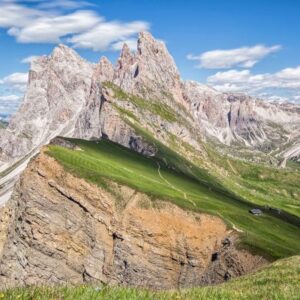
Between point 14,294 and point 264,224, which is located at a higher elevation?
point 14,294

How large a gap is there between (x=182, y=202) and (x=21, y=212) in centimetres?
3671

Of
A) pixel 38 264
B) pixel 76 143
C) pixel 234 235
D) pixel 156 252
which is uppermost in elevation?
pixel 76 143

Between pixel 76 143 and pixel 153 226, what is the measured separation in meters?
56.0

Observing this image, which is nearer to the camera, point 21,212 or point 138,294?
point 138,294

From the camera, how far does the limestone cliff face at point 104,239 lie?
9788 cm

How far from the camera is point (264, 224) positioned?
126m

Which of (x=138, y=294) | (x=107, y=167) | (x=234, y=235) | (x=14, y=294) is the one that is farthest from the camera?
(x=107, y=167)

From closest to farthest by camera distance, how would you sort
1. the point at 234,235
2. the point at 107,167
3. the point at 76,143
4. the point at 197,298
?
the point at 197,298 → the point at 234,235 → the point at 107,167 → the point at 76,143

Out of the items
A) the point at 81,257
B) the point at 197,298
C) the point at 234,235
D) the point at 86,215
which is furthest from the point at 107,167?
the point at 197,298

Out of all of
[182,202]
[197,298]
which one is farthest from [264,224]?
[197,298]

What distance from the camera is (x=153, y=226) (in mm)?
99625

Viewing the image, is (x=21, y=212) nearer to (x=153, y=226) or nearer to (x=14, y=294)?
(x=153, y=226)

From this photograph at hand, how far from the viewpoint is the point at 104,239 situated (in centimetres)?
9981

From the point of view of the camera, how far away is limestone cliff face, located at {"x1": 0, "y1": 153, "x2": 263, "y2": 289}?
97.9 meters
